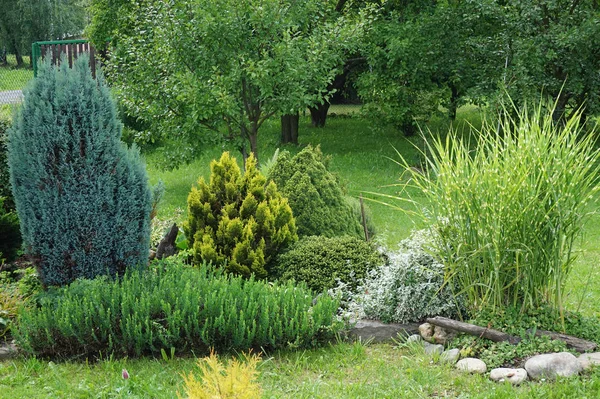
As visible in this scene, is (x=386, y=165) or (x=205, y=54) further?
(x=386, y=165)

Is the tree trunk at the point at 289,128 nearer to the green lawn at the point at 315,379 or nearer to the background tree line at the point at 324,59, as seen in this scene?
the background tree line at the point at 324,59

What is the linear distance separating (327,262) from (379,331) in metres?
0.93

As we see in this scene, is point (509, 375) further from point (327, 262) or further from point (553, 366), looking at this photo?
point (327, 262)

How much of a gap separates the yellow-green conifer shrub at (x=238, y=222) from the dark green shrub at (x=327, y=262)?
0.23 m

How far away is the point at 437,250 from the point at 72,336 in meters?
2.91

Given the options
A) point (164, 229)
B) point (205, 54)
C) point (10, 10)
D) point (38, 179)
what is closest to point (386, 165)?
point (205, 54)

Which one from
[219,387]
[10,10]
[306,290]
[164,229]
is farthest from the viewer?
[10,10]

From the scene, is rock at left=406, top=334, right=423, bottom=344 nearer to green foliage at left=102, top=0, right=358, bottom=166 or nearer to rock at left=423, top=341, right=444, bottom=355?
rock at left=423, top=341, right=444, bottom=355

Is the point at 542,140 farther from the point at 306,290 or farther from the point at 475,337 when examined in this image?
the point at 306,290

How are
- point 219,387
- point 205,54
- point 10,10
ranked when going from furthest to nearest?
point 10,10, point 205,54, point 219,387

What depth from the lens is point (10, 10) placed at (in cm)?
3397

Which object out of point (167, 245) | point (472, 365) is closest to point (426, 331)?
point (472, 365)

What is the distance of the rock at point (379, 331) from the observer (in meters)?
5.55

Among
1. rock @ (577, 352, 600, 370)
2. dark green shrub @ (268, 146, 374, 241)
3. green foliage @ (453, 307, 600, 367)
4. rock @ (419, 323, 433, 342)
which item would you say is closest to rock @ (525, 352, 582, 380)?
rock @ (577, 352, 600, 370)
